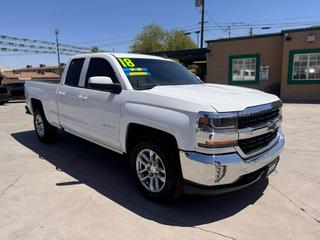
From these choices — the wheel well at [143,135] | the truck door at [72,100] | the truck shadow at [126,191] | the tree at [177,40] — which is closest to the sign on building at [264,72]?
the truck shadow at [126,191]

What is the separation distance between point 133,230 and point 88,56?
3119mm

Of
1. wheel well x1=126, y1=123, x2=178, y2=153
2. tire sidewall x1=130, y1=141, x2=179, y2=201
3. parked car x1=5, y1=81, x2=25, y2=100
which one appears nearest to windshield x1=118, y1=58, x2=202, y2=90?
wheel well x1=126, y1=123, x2=178, y2=153

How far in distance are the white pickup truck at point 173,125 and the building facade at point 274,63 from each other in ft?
46.3

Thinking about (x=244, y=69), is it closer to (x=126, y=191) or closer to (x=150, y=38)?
(x=126, y=191)

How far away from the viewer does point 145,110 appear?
3.37m

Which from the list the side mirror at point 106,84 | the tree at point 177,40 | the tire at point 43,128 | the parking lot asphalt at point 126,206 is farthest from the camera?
the tree at point 177,40

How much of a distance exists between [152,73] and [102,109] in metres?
0.96

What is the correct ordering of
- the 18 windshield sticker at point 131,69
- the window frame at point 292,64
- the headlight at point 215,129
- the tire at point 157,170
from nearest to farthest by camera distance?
the headlight at point 215,129
the tire at point 157,170
the 18 windshield sticker at point 131,69
the window frame at point 292,64

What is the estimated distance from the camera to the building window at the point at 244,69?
59.3ft

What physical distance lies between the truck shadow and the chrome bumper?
58cm

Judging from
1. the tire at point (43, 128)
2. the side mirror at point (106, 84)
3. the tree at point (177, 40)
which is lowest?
the tire at point (43, 128)

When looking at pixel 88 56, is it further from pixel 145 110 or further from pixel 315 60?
pixel 315 60

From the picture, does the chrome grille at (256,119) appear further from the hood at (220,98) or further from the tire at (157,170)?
the tire at (157,170)

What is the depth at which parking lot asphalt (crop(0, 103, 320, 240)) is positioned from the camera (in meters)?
2.92
